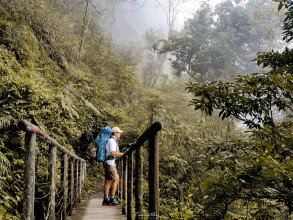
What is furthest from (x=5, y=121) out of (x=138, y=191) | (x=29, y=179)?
(x=29, y=179)

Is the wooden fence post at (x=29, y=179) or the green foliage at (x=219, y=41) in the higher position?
the green foliage at (x=219, y=41)

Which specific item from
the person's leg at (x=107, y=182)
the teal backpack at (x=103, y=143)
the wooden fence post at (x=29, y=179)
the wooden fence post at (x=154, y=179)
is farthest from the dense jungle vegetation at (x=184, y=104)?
the wooden fence post at (x=29, y=179)

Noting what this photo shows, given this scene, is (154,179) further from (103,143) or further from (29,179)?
(103,143)

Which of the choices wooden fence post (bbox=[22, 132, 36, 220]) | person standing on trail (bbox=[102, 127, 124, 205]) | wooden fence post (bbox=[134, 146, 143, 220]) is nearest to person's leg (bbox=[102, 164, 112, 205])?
person standing on trail (bbox=[102, 127, 124, 205])

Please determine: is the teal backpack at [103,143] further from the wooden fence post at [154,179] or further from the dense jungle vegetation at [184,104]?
the wooden fence post at [154,179]

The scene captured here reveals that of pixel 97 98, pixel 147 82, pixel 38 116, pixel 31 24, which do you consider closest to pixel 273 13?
pixel 147 82

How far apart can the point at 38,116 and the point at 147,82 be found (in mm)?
24231

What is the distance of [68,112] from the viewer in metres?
8.60

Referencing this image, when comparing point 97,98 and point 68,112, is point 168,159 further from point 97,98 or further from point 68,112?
point 97,98

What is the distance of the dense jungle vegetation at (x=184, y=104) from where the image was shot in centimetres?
332

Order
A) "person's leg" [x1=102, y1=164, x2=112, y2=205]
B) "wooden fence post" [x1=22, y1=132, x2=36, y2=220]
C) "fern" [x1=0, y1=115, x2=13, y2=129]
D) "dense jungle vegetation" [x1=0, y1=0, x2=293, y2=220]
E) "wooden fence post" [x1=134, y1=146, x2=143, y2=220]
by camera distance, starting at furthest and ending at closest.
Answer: "person's leg" [x1=102, y1=164, x2=112, y2=205] < "fern" [x1=0, y1=115, x2=13, y2=129] < "dense jungle vegetation" [x1=0, y1=0, x2=293, y2=220] < "wooden fence post" [x1=134, y1=146, x2=143, y2=220] < "wooden fence post" [x1=22, y1=132, x2=36, y2=220]

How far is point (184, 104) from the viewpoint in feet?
73.4

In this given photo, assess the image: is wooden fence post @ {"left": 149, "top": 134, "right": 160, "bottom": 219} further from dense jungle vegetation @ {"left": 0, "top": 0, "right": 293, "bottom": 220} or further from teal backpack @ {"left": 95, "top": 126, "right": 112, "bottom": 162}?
teal backpack @ {"left": 95, "top": 126, "right": 112, "bottom": 162}

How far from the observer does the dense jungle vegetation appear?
3.32 m
